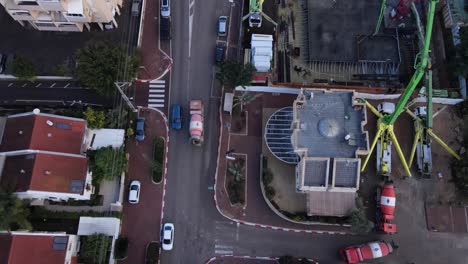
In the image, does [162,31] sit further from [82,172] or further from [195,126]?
[82,172]

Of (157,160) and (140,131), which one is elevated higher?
(140,131)

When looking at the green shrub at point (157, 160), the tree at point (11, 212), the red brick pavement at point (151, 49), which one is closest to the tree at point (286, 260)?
the green shrub at point (157, 160)

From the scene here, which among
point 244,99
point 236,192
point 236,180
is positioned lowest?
point 236,192

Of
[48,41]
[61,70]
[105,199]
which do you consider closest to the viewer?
[105,199]

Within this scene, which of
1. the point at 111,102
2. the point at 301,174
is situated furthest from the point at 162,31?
the point at 301,174

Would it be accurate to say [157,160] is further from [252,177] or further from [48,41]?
[48,41]

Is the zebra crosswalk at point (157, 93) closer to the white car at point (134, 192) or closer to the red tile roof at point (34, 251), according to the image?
the white car at point (134, 192)

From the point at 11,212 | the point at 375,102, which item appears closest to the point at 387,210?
the point at 375,102
